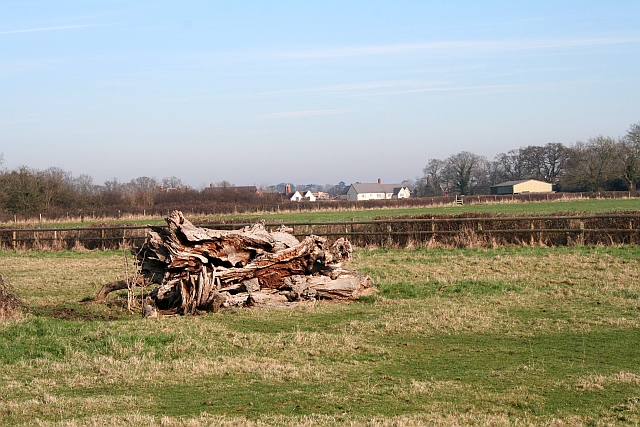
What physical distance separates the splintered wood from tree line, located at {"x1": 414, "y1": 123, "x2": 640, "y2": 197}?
72.8 meters

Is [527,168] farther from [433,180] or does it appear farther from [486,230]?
[486,230]

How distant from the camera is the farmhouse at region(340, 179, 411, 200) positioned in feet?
478

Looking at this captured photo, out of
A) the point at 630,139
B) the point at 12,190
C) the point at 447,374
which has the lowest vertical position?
the point at 447,374

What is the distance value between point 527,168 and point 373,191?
1671 inches

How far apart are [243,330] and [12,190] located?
154 ft

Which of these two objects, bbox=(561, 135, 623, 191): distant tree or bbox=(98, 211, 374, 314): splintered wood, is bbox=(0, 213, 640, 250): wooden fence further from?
bbox=(561, 135, 623, 191): distant tree

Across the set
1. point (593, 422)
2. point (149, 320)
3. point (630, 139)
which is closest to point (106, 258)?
point (149, 320)

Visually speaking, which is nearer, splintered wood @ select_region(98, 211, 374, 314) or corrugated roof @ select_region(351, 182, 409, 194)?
splintered wood @ select_region(98, 211, 374, 314)

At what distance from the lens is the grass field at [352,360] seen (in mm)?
6590

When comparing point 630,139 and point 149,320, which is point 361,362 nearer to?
point 149,320

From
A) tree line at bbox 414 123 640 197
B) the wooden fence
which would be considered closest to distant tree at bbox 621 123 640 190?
tree line at bbox 414 123 640 197

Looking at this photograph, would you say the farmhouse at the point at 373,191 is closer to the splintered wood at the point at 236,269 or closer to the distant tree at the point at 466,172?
the distant tree at the point at 466,172

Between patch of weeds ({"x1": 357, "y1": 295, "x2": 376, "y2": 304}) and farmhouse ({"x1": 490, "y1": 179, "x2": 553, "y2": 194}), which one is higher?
farmhouse ({"x1": 490, "y1": 179, "x2": 553, "y2": 194})

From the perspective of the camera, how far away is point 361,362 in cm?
873
